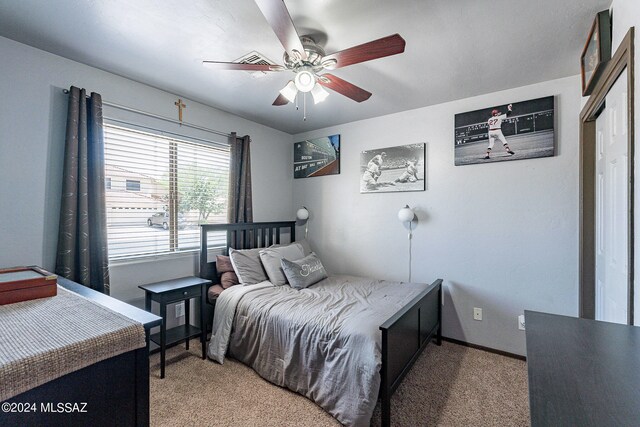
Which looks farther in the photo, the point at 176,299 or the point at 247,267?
the point at 247,267

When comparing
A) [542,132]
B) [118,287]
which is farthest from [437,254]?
[118,287]

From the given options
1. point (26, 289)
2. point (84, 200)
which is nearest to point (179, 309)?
point (84, 200)

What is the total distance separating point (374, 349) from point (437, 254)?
1666mm

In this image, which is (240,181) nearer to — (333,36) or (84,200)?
(84,200)

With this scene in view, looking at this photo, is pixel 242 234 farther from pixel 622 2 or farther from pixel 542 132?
pixel 622 2

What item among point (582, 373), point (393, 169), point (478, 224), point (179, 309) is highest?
point (393, 169)

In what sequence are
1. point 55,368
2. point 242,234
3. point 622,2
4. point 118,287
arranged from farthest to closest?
1. point 242,234
2. point 118,287
3. point 622,2
4. point 55,368

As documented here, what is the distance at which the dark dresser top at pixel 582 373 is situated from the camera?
22.4 inches

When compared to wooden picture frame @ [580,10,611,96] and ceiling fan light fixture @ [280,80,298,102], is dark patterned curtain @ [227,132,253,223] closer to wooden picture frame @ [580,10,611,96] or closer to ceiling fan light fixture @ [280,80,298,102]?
ceiling fan light fixture @ [280,80,298,102]

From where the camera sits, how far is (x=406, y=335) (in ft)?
6.88

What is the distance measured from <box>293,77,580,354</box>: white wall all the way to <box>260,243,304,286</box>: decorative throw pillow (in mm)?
775

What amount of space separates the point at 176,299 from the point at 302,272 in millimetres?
1187

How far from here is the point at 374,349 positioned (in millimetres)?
1724

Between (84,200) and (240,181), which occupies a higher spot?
(240,181)
